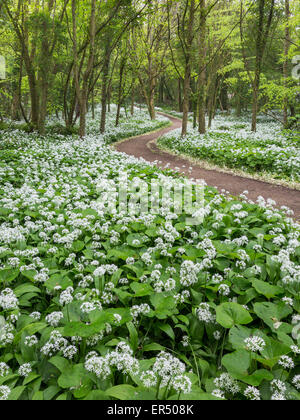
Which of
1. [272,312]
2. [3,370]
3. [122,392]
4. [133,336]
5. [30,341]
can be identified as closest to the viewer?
[122,392]

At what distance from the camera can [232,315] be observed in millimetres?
2547

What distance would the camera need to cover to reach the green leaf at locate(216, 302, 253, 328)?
7.95ft

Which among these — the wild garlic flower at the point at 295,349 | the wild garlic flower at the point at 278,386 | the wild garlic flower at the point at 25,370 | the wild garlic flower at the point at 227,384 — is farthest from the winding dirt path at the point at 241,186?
the wild garlic flower at the point at 25,370

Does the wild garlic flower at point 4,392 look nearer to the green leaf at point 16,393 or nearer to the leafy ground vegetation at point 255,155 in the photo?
the green leaf at point 16,393

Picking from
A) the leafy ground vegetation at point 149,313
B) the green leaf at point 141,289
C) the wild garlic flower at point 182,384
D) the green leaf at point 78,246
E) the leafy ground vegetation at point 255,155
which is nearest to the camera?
the wild garlic flower at point 182,384

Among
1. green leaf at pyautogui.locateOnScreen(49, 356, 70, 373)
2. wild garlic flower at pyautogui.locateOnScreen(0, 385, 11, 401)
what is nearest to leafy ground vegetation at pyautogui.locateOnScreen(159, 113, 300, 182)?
green leaf at pyautogui.locateOnScreen(49, 356, 70, 373)

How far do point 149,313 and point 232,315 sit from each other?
0.78 metres

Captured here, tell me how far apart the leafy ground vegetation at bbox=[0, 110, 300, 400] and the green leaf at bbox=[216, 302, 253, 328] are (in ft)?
0.03

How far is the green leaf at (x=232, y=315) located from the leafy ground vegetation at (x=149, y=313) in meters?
0.01

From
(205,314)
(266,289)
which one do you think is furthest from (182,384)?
(266,289)

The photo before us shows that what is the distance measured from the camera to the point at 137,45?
2806 centimetres

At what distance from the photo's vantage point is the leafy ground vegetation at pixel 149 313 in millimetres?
2010

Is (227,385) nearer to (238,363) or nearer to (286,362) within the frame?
(238,363)

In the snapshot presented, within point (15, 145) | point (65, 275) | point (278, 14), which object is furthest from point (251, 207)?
point (278, 14)
